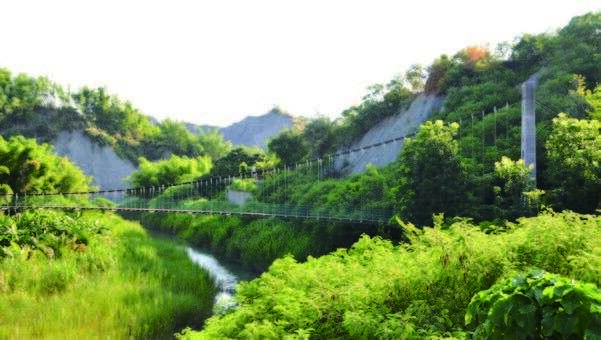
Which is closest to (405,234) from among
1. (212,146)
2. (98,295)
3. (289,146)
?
(98,295)

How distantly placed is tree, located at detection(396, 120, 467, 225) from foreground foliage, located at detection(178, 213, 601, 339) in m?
8.16

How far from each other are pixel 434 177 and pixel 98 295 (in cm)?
923

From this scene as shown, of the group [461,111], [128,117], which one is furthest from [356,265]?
[128,117]

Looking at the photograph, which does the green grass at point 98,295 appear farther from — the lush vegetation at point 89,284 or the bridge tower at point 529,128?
the bridge tower at point 529,128

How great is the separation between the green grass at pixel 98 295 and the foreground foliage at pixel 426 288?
488 cm

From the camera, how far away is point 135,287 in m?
13.9

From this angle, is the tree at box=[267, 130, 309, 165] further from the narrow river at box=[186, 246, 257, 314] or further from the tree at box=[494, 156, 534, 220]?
the tree at box=[494, 156, 534, 220]

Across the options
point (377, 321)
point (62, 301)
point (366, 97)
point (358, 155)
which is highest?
point (366, 97)

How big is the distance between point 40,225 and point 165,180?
3092 cm

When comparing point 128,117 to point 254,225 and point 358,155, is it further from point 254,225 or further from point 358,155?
point 254,225

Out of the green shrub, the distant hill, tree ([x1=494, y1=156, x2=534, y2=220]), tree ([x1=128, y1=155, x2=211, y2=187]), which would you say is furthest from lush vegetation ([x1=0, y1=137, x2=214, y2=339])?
the distant hill

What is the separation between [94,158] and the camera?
66750mm

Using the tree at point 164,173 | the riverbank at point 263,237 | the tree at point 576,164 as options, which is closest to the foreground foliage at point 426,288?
the tree at point 576,164

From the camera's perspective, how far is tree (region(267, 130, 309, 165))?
39188mm
